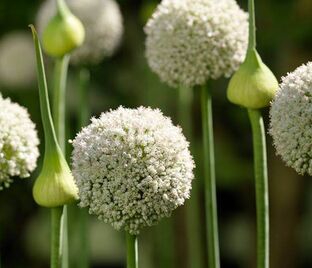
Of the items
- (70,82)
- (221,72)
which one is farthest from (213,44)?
(70,82)

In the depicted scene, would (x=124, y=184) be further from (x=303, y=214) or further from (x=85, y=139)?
(x=303, y=214)

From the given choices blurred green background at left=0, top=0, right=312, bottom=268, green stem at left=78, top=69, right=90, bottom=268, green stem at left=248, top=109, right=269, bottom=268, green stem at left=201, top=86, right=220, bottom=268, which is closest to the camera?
green stem at left=248, top=109, right=269, bottom=268

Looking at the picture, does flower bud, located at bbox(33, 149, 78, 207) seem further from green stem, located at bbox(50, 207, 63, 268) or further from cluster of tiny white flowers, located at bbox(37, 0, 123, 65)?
cluster of tiny white flowers, located at bbox(37, 0, 123, 65)

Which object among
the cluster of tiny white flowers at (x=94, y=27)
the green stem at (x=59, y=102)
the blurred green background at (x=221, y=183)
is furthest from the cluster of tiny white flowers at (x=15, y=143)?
the blurred green background at (x=221, y=183)

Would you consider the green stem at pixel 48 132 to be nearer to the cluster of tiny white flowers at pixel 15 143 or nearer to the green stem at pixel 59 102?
the cluster of tiny white flowers at pixel 15 143

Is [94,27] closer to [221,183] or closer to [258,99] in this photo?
[258,99]

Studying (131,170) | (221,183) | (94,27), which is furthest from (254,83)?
(221,183)

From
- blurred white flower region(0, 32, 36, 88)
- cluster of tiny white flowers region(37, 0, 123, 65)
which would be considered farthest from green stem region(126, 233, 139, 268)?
blurred white flower region(0, 32, 36, 88)

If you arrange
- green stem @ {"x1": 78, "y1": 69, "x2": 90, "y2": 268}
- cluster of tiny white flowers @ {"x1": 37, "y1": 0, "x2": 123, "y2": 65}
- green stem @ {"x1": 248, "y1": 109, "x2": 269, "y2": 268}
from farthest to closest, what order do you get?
cluster of tiny white flowers @ {"x1": 37, "y1": 0, "x2": 123, "y2": 65} < green stem @ {"x1": 78, "y1": 69, "x2": 90, "y2": 268} < green stem @ {"x1": 248, "y1": 109, "x2": 269, "y2": 268}
